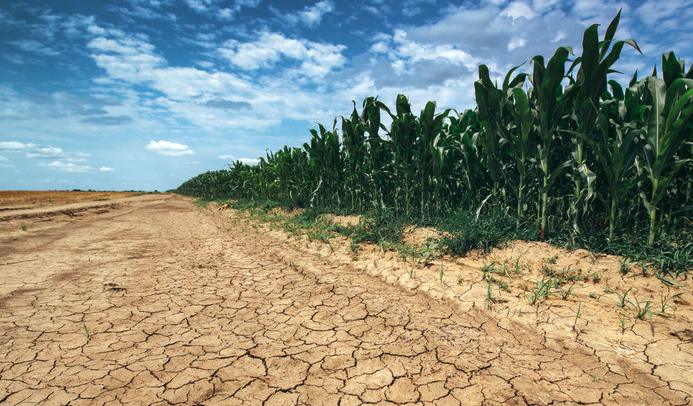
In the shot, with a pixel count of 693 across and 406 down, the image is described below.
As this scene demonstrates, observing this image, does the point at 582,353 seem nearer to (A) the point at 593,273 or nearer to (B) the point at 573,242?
(A) the point at 593,273

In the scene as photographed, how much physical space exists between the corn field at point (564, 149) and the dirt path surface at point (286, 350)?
1.52 meters

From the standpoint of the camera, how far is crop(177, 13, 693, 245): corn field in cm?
256

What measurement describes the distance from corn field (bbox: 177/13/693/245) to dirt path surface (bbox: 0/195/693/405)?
4.99 ft

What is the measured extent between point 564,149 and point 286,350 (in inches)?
135

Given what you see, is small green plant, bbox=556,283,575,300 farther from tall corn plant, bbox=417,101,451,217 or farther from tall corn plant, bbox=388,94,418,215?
tall corn plant, bbox=388,94,418,215

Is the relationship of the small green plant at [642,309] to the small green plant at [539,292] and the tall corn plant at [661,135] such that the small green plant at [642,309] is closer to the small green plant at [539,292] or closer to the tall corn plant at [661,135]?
the small green plant at [539,292]

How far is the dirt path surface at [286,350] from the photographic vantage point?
1408mm

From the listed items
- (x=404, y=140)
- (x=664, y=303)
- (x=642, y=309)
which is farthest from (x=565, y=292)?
(x=404, y=140)

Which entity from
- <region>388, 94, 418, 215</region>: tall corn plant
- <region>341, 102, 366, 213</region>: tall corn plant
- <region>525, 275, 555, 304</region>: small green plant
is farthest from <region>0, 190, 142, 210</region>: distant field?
<region>525, 275, 555, 304</region>: small green plant

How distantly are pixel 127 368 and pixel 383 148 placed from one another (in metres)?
4.43

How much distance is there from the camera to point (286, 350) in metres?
1.77

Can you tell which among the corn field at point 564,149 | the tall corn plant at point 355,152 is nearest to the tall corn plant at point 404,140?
the corn field at point 564,149

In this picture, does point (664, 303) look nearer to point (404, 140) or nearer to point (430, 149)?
point (430, 149)

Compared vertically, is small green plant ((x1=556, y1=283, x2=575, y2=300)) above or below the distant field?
below
